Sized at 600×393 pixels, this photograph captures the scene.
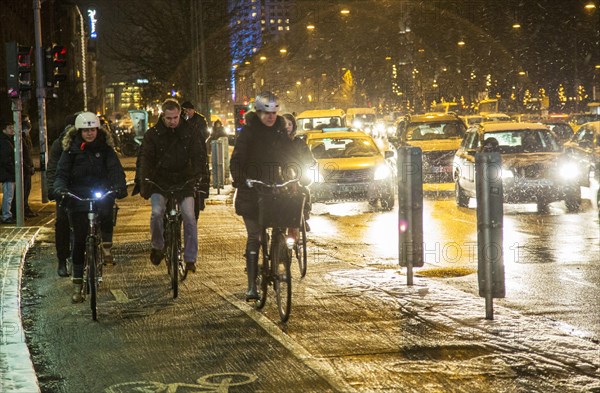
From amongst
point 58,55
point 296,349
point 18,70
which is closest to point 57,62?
point 58,55

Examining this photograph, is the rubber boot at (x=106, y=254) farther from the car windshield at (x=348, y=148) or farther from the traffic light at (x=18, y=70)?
the car windshield at (x=348, y=148)

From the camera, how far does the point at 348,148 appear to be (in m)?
23.6

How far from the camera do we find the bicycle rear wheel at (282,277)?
9.31 m

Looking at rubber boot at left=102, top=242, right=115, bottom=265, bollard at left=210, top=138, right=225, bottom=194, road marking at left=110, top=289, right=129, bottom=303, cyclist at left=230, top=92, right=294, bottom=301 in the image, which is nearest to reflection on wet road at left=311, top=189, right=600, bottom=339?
cyclist at left=230, top=92, right=294, bottom=301

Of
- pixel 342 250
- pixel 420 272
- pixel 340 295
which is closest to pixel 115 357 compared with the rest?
pixel 340 295

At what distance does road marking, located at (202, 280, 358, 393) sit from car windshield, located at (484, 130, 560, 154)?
1175 cm

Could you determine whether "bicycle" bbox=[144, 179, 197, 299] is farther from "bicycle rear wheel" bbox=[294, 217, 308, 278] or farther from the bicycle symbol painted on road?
the bicycle symbol painted on road

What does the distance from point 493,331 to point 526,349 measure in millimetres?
698

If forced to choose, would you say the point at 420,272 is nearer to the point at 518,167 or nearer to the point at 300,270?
the point at 300,270

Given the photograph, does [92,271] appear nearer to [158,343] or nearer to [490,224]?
[158,343]

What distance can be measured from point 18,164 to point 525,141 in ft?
30.6

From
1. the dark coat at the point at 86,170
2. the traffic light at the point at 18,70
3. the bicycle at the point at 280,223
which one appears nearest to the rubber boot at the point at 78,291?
the dark coat at the point at 86,170

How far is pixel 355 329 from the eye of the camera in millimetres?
8969

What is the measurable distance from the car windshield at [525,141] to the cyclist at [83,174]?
12.1 m
